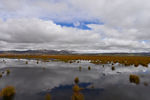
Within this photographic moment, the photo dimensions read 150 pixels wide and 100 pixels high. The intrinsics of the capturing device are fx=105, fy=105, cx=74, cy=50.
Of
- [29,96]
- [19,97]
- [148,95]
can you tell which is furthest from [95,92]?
[19,97]

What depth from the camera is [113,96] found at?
1179cm

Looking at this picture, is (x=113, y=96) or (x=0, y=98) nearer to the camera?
(x=0, y=98)

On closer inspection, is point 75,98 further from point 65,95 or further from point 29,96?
point 29,96

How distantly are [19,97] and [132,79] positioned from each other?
16.8m

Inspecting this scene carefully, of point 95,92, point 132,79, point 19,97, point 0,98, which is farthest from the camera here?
point 132,79

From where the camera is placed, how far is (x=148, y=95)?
472 inches

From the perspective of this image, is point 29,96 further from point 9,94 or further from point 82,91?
point 82,91

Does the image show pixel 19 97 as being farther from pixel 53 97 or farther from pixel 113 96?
pixel 113 96

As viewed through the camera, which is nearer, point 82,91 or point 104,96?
point 104,96

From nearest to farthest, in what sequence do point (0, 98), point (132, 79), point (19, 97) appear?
point (0, 98)
point (19, 97)
point (132, 79)

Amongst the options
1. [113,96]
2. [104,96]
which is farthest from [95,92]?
[113,96]

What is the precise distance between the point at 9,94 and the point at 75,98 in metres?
7.50

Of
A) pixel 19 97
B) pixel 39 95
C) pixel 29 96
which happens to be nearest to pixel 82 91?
pixel 39 95

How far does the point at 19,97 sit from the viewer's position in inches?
451
